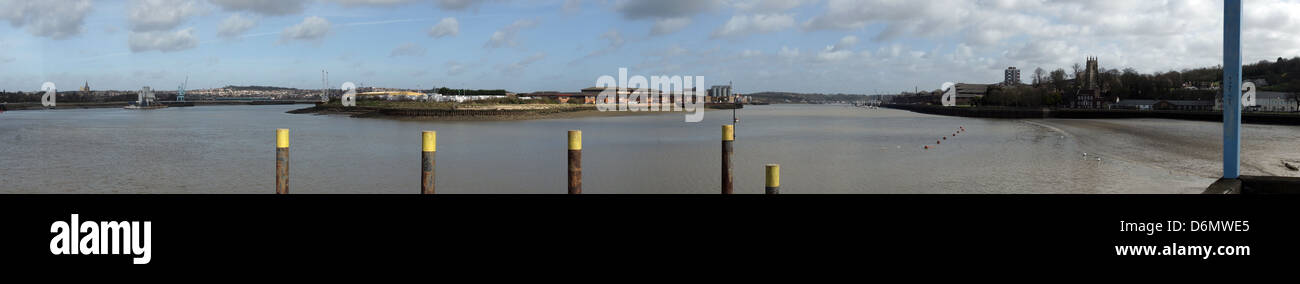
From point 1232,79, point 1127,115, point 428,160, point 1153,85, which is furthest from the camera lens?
point 1153,85

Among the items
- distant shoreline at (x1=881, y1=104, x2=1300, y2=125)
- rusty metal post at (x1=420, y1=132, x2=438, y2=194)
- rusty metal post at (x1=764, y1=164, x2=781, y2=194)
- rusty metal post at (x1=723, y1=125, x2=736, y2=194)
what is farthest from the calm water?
distant shoreline at (x1=881, y1=104, x2=1300, y2=125)

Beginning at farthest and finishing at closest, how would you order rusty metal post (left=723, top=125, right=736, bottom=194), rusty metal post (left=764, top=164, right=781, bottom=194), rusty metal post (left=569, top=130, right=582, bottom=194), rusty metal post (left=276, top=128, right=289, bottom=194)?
1. rusty metal post (left=276, top=128, right=289, bottom=194)
2. rusty metal post (left=723, top=125, right=736, bottom=194)
3. rusty metal post (left=569, top=130, right=582, bottom=194)
4. rusty metal post (left=764, top=164, right=781, bottom=194)

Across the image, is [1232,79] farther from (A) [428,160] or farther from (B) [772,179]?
(A) [428,160]

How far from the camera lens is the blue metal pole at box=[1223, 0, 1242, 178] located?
8.46 meters

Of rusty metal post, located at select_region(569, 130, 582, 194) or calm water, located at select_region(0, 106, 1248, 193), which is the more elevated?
rusty metal post, located at select_region(569, 130, 582, 194)
